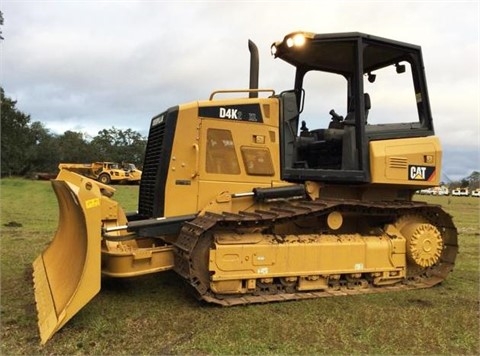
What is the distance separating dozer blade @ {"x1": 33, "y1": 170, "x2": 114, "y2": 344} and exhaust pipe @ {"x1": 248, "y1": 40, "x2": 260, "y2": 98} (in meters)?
2.50

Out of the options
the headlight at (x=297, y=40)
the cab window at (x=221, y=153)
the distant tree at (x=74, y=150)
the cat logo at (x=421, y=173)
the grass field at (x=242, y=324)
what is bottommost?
the grass field at (x=242, y=324)

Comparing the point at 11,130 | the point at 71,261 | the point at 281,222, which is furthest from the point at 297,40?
the point at 11,130

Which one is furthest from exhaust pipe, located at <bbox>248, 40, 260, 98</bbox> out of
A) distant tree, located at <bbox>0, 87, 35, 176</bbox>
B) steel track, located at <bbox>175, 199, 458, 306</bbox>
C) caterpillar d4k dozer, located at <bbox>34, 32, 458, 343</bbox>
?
distant tree, located at <bbox>0, 87, 35, 176</bbox>

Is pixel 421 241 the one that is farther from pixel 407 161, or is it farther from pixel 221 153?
pixel 221 153

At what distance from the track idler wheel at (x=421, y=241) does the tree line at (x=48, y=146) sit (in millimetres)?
44683

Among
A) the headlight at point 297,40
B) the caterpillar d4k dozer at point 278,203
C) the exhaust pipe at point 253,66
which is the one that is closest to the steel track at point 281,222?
the caterpillar d4k dozer at point 278,203

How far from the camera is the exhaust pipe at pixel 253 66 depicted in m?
7.13

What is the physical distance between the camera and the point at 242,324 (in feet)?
16.9

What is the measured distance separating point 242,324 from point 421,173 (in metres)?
3.61

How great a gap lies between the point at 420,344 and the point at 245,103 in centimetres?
369

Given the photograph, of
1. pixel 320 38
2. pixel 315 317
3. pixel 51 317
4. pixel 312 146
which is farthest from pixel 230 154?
pixel 51 317

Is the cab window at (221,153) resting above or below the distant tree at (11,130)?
below

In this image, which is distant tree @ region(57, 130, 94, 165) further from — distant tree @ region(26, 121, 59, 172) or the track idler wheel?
the track idler wheel

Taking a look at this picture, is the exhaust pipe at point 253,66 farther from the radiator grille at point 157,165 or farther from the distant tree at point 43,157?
the distant tree at point 43,157
